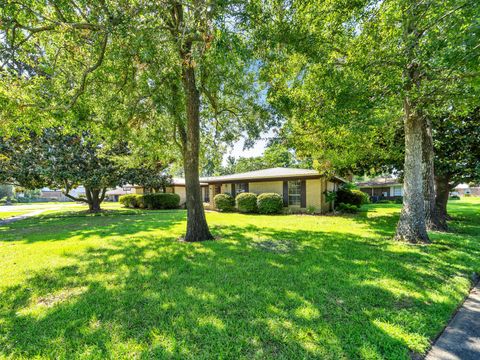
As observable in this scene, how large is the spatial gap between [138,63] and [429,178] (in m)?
10.4

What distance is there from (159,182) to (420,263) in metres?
18.7

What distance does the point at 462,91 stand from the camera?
5.57 metres

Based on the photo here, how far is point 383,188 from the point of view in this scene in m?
35.0

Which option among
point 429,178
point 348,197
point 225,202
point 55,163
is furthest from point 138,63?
point 348,197

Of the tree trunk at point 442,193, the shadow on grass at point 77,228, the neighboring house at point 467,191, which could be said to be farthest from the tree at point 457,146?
the neighboring house at point 467,191

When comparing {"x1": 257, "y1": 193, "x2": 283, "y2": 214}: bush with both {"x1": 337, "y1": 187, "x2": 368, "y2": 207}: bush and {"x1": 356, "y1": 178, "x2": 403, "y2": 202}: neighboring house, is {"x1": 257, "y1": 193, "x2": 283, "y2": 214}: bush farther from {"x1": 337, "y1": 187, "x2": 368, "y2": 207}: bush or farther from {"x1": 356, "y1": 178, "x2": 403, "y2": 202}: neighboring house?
{"x1": 356, "y1": 178, "x2": 403, "y2": 202}: neighboring house

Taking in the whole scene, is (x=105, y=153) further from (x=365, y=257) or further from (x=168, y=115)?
(x=365, y=257)

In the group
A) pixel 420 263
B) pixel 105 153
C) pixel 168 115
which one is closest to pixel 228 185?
pixel 105 153

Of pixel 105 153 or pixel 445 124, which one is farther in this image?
pixel 105 153

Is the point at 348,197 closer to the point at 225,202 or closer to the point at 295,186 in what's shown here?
the point at 295,186

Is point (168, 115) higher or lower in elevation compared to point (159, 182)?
higher

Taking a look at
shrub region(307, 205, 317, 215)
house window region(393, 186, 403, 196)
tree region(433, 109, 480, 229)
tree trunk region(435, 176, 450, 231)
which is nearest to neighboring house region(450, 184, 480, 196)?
house window region(393, 186, 403, 196)

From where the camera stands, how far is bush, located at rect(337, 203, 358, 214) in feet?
51.3

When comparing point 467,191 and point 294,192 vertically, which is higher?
point 294,192
